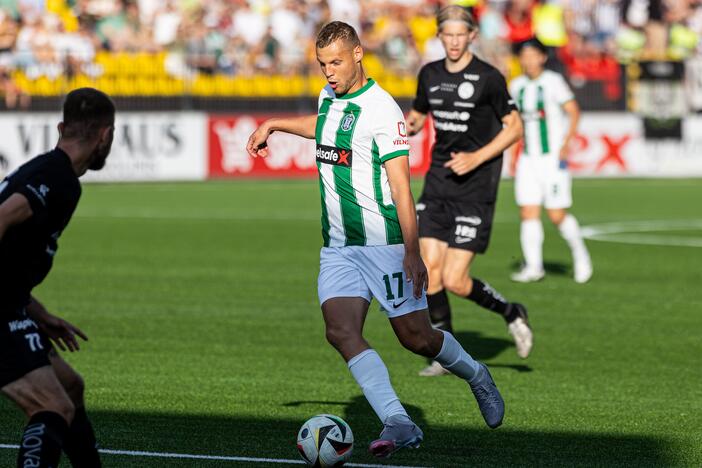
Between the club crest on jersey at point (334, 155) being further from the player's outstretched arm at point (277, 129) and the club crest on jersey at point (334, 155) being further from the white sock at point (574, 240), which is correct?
the white sock at point (574, 240)

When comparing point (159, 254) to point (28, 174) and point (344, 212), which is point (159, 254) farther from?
point (28, 174)

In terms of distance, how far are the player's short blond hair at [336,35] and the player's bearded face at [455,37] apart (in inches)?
109

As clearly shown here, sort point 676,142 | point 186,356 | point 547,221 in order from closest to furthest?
point 186,356
point 547,221
point 676,142

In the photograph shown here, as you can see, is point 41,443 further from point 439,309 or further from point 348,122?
point 439,309

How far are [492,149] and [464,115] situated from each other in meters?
0.52

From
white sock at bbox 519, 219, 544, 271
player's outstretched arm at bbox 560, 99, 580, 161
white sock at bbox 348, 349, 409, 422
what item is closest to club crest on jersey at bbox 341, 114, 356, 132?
white sock at bbox 348, 349, 409, 422

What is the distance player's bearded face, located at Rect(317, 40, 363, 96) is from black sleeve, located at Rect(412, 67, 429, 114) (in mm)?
3080

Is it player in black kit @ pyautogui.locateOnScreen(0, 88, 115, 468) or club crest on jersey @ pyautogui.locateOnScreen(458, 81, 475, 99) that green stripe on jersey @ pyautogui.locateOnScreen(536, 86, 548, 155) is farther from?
player in black kit @ pyautogui.locateOnScreen(0, 88, 115, 468)

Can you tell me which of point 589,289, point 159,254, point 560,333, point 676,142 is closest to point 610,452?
point 560,333

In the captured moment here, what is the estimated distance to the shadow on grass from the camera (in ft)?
22.8

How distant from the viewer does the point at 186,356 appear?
33.1 feet

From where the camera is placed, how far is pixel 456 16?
934cm

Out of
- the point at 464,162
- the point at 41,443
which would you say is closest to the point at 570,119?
the point at 464,162

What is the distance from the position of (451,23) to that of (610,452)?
135 inches
